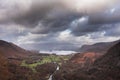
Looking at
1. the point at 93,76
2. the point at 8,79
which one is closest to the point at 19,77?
the point at 8,79

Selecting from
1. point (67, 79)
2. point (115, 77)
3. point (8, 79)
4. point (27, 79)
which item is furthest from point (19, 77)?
point (115, 77)

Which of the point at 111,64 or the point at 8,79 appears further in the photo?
the point at 111,64

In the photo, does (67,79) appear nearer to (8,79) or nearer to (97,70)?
(97,70)

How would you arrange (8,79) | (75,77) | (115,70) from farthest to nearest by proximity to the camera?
(75,77)
(115,70)
(8,79)

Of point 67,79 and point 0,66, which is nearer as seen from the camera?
point 0,66

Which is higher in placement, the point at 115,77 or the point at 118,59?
the point at 118,59

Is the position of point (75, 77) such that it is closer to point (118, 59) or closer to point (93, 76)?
point (93, 76)

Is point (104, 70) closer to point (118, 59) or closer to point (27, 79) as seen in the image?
point (118, 59)

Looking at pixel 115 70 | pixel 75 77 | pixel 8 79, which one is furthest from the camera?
pixel 75 77

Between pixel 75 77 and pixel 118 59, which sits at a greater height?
pixel 118 59
